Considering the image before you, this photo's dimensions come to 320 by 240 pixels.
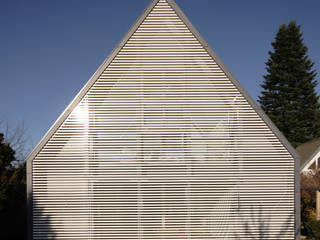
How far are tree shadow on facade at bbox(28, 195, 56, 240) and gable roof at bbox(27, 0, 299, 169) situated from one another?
97 centimetres

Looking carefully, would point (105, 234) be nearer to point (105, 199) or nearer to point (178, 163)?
point (105, 199)

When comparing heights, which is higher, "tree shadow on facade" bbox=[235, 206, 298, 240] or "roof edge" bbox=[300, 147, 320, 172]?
"roof edge" bbox=[300, 147, 320, 172]

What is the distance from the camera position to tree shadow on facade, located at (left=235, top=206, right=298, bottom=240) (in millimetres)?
6946

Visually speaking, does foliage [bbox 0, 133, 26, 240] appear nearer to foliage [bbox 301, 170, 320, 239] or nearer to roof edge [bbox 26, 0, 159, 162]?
roof edge [bbox 26, 0, 159, 162]

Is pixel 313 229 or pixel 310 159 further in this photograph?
pixel 310 159

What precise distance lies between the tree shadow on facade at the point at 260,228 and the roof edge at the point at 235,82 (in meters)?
2.03

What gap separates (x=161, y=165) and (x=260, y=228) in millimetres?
3419

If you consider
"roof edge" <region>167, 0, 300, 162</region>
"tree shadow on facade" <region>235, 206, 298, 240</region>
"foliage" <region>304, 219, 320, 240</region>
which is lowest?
"foliage" <region>304, 219, 320, 240</region>

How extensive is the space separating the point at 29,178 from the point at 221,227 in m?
5.78

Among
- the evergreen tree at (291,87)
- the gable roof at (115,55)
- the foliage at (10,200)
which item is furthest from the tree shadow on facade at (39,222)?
the evergreen tree at (291,87)

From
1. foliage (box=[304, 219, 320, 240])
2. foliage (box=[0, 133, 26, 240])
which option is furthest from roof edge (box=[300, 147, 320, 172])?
foliage (box=[0, 133, 26, 240])

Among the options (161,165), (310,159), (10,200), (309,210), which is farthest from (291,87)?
(10,200)

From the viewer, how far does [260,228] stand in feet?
22.8

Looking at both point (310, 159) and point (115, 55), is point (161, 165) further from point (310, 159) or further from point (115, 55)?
point (310, 159)
